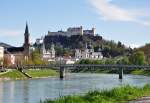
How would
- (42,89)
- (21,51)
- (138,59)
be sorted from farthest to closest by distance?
(21,51) → (138,59) → (42,89)

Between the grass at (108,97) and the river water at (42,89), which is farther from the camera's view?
the river water at (42,89)

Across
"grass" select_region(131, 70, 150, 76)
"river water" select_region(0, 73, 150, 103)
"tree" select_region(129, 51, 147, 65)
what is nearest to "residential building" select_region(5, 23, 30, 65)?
"tree" select_region(129, 51, 147, 65)

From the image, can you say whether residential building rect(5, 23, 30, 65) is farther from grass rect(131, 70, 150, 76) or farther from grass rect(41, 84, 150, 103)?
grass rect(41, 84, 150, 103)

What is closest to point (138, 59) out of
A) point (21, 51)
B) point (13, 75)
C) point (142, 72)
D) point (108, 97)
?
point (142, 72)

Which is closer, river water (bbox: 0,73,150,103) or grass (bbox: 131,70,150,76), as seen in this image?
river water (bbox: 0,73,150,103)

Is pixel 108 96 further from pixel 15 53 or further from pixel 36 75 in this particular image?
pixel 15 53

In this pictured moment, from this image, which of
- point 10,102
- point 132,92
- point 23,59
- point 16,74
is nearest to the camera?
point 132,92

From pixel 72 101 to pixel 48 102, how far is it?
1939 mm

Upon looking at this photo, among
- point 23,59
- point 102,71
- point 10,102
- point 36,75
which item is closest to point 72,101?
point 10,102

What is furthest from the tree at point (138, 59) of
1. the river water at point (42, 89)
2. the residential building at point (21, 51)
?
the river water at point (42, 89)

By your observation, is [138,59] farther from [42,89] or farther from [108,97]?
[108,97]

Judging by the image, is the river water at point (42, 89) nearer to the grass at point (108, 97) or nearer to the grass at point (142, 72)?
the grass at point (108, 97)

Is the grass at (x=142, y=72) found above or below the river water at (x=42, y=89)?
above

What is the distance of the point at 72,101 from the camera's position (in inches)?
1011
